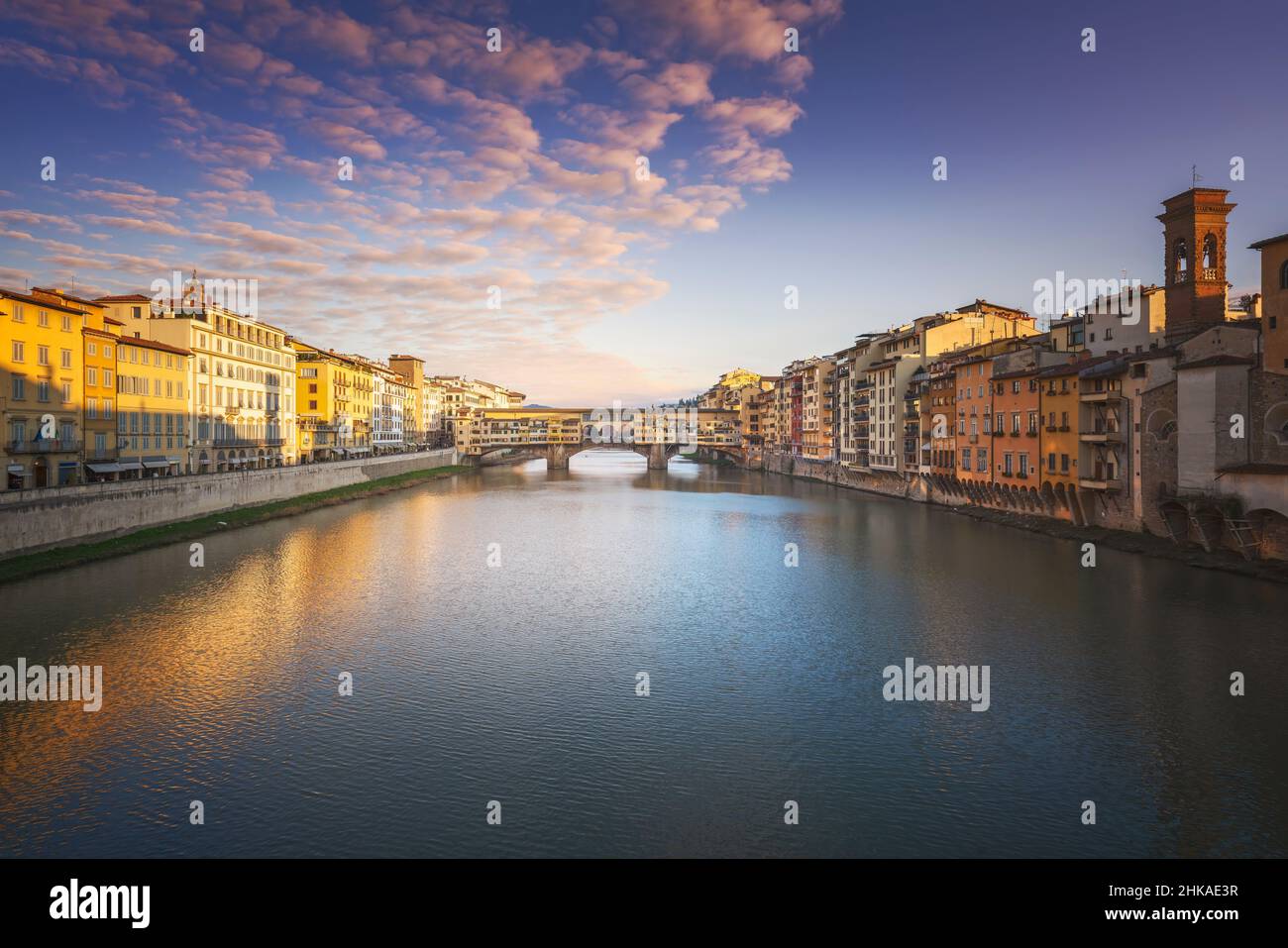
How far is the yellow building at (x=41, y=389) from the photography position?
35.4 m

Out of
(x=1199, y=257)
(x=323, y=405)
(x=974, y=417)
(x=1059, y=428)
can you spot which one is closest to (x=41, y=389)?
(x=323, y=405)

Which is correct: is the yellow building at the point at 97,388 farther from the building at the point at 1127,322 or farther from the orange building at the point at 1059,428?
the building at the point at 1127,322

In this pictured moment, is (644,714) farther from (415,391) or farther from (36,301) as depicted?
(415,391)

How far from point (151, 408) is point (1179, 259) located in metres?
56.0

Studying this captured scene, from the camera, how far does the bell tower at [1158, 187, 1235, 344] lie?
35750 millimetres

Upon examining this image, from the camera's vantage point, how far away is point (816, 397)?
281 ft

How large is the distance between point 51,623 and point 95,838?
552 inches

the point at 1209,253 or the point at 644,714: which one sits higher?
the point at 1209,253

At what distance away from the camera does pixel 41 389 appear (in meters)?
37.5

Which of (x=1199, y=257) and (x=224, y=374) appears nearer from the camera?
(x=1199, y=257)
